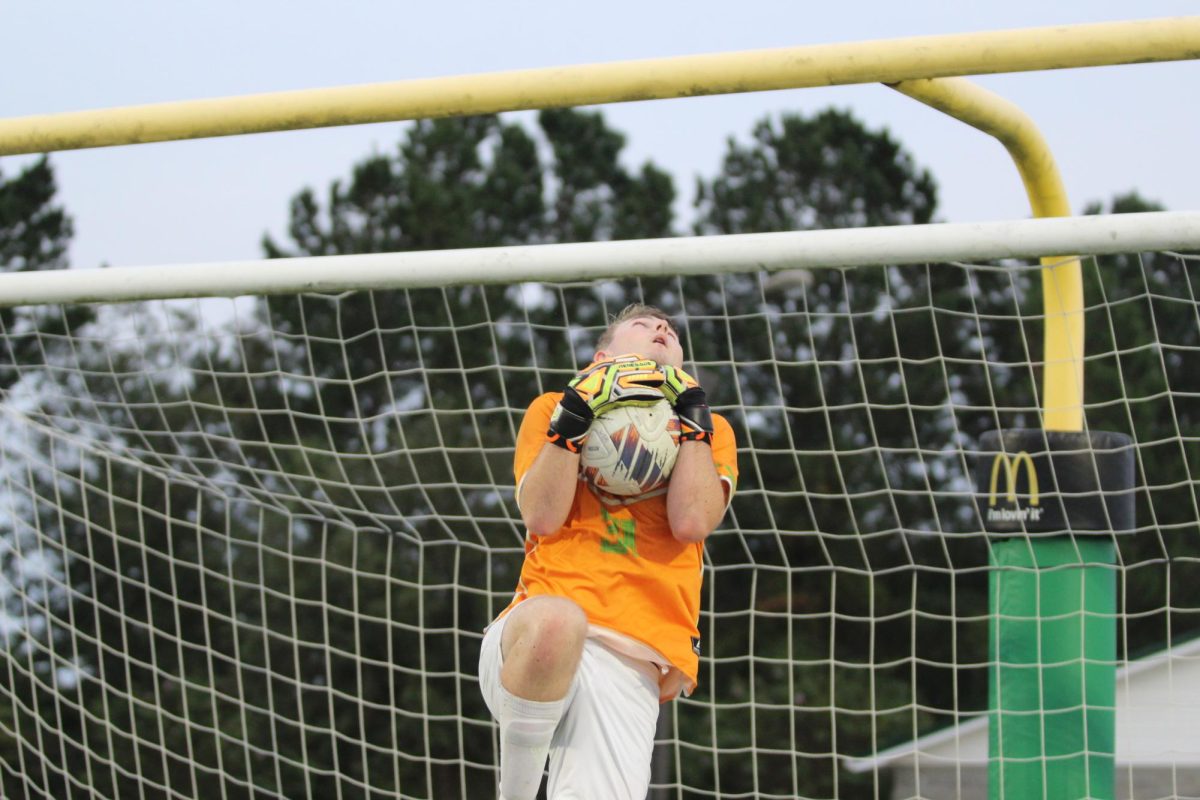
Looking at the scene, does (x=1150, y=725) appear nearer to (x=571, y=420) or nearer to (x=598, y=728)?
(x=598, y=728)

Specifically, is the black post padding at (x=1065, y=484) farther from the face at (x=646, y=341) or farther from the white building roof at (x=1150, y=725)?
the white building roof at (x=1150, y=725)

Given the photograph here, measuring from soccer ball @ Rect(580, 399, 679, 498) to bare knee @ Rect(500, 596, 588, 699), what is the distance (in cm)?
28

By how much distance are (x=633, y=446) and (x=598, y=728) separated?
22.8 inches

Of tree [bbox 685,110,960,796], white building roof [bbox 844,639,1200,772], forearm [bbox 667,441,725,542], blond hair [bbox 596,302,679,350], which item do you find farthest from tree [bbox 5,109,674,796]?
forearm [bbox 667,441,725,542]

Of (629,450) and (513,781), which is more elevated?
(629,450)

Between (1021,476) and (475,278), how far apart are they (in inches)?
65.5

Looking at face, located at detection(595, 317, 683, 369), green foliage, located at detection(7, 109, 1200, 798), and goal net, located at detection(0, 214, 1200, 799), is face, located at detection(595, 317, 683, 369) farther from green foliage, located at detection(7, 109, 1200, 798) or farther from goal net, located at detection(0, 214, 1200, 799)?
goal net, located at detection(0, 214, 1200, 799)

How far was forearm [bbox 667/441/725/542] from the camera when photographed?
2.90m

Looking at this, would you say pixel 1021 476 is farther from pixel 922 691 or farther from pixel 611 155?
pixel 611 155

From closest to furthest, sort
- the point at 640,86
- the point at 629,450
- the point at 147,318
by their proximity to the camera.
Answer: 1. the point at 629,450
2. the point at 640,86
3. the point at 147,318

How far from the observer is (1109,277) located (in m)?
16.8

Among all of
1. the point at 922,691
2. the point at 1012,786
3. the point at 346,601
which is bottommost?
the point at 922,691

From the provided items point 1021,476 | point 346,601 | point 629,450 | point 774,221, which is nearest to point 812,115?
point 774,221

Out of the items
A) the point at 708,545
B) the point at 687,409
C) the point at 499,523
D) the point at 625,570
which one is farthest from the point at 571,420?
the point at 708,545
